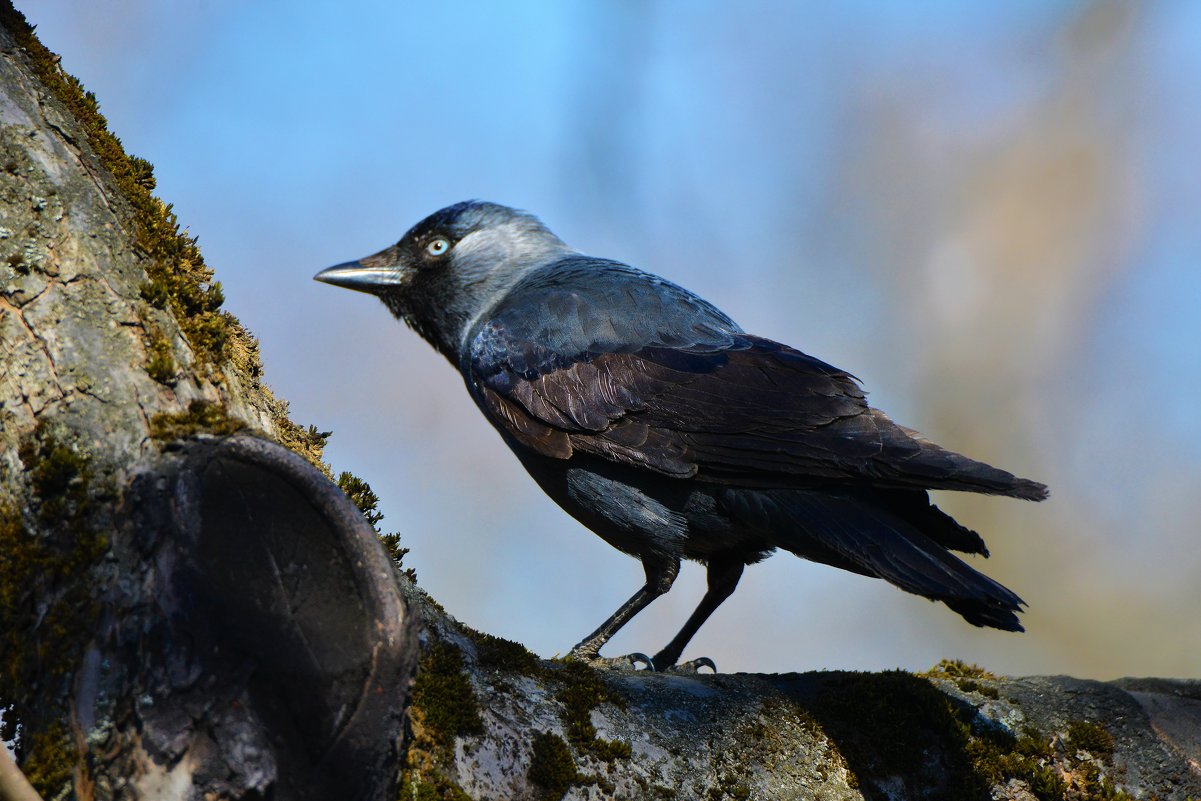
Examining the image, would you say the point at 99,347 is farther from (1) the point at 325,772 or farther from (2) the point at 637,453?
(2) the point at 637,453

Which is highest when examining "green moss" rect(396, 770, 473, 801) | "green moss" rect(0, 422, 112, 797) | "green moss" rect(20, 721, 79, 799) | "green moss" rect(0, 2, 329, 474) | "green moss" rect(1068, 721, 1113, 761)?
"green moss" rect(1068, 721, 1113, 761)

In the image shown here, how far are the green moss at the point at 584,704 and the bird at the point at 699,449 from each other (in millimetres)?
1200

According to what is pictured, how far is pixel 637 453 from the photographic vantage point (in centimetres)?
443

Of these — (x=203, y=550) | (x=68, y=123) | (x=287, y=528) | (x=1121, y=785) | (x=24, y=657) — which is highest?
(x=1121, y=785)

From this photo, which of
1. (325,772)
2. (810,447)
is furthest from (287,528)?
(810,447)

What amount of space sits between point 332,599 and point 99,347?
1.02 metres

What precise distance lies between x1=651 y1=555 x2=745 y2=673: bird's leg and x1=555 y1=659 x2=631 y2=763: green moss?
1663mm

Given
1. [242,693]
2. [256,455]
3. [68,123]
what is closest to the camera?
[242,693]

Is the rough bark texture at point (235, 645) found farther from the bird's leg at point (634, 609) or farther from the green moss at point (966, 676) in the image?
the bird's leg at point (634, 609)

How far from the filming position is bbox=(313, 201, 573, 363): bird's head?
5758 millimetres

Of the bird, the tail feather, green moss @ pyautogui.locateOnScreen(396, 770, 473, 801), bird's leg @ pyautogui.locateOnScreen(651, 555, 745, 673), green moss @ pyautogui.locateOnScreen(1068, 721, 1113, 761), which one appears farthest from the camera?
bird's leg @ pyautogui.locateOnScreen(651, 555, 745, 673)

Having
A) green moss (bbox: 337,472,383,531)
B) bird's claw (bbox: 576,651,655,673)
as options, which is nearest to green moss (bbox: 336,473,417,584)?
green moss (bbox: 337,472,383,531)

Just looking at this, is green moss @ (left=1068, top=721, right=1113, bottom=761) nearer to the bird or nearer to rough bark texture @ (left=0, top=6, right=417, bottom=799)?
the bird

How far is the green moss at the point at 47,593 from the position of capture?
2498 millimetres
